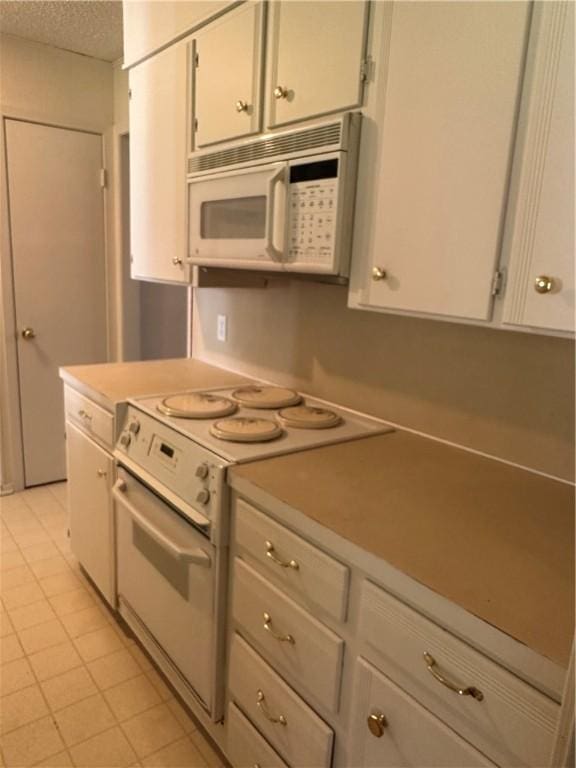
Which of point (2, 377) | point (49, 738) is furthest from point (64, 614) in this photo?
point (2, 377)

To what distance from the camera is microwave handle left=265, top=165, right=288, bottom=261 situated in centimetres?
151

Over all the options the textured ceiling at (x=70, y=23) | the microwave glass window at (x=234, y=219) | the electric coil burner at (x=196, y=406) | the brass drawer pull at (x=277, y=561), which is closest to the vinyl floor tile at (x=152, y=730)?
the brass drawer pull at (x=277, y=561)

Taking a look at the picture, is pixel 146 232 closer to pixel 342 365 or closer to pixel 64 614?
pixel 342 365

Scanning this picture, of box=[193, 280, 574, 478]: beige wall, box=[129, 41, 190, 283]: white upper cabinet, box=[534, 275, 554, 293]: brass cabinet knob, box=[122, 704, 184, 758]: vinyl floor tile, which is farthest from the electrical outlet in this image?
box=[534, 275, 554, 293]: brass cabinet knob

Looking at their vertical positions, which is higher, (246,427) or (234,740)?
(246,427)

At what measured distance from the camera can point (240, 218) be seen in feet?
5.58

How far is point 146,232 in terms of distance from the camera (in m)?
2.25

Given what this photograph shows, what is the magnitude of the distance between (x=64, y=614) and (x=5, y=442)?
4.55ft

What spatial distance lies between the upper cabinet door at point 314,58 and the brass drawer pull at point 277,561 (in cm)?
111

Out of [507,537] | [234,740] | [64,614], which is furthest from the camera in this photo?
[64,614]

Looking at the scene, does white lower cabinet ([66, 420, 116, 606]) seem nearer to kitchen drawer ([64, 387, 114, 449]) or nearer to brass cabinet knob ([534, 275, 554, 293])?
kitchen drawer ([64, 387, 114, 449])

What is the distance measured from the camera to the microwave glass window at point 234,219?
64.0 inches

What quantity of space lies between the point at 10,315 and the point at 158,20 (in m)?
1.84

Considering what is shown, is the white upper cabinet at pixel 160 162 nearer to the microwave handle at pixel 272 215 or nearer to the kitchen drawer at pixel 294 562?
the microwave handle at pixel 272 215
